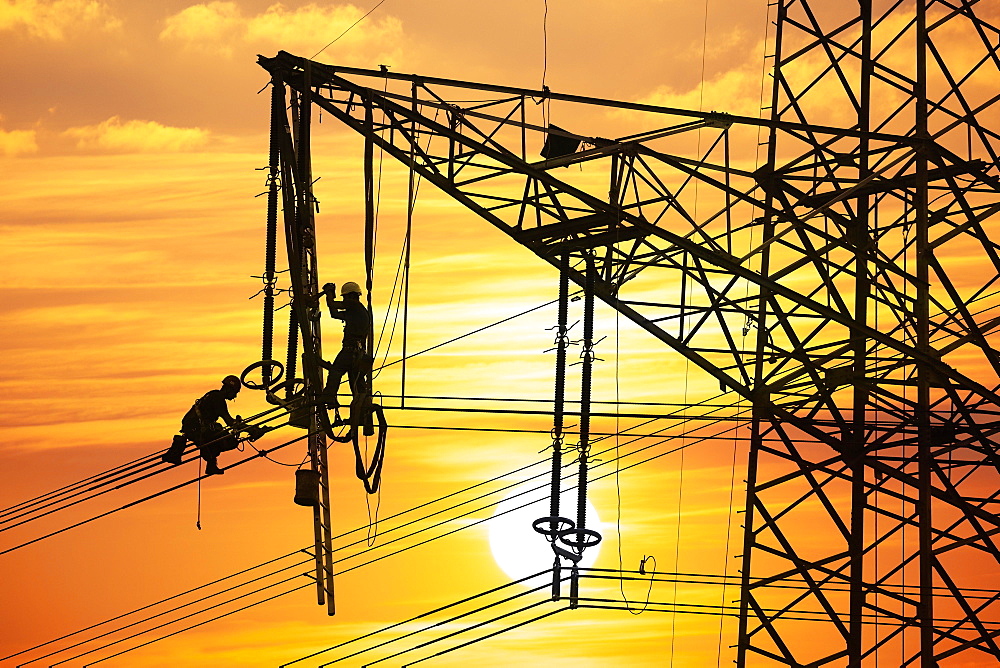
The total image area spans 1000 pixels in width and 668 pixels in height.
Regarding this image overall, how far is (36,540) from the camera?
1043 inches

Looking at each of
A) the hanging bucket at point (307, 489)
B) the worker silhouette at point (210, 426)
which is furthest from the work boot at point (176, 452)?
the hanging bucket at point (307, 489)

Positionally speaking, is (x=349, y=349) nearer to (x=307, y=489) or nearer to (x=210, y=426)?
(x=307, y=489)

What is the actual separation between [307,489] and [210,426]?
321cm

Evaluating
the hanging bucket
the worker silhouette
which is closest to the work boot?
the worker silhouette

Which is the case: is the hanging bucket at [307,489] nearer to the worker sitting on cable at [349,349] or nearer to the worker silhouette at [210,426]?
the worker sitting on cable at [349,349]

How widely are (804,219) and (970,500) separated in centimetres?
594

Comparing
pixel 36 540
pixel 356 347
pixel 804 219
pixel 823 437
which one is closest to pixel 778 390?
pixel 823 437

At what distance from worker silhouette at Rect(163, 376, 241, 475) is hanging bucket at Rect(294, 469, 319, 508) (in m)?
2.19

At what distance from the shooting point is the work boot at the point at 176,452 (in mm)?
26117

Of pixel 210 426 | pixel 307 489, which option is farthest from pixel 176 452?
pixel 307 489

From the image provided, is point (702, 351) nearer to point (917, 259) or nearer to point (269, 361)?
point (917, 259)

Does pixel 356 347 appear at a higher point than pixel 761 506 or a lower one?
higher

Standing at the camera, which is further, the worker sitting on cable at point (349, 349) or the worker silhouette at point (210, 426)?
the worker silhouette at point (210, 426)

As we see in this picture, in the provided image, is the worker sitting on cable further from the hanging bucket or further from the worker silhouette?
the worker silhouette
